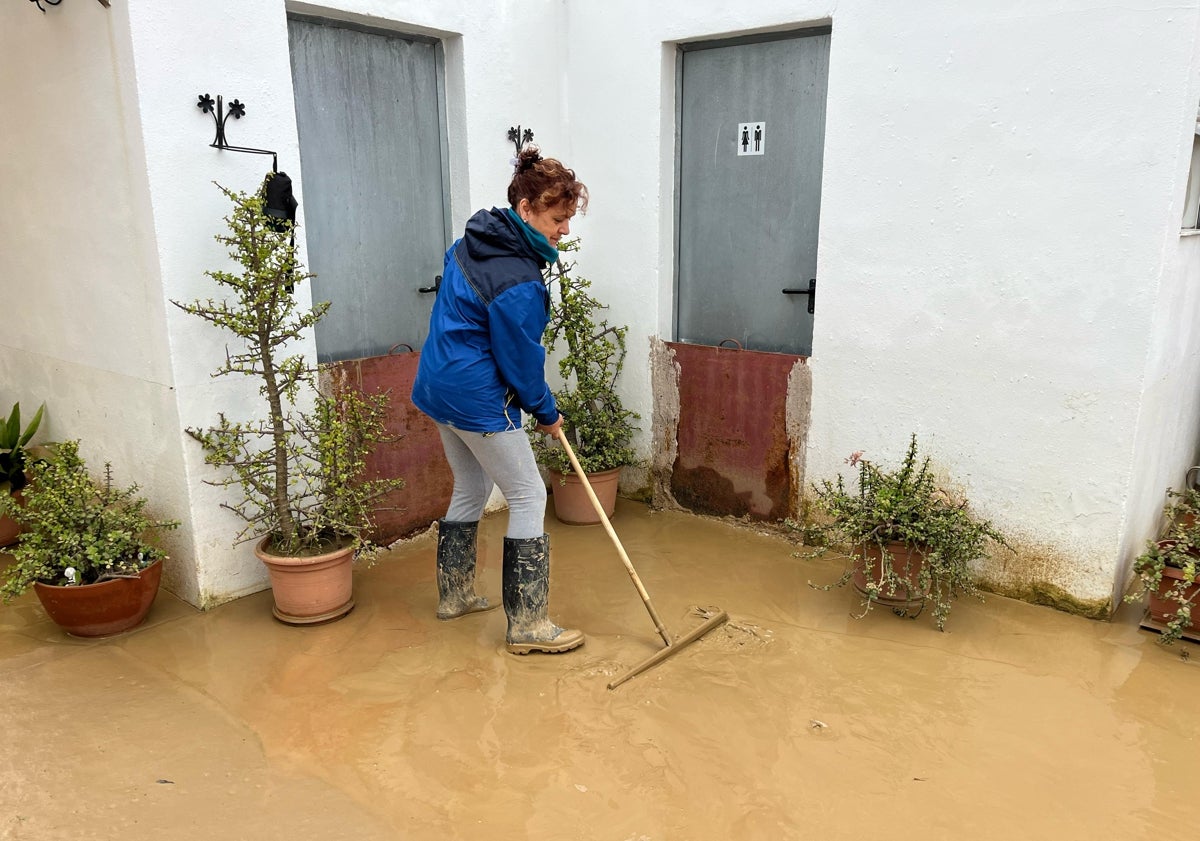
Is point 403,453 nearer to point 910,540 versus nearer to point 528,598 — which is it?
point 528,598

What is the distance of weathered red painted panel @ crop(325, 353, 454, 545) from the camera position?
4277mm

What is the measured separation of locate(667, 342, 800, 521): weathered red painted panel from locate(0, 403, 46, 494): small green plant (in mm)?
3435

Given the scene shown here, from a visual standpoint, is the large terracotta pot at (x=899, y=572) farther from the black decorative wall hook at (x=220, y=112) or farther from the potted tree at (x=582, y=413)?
the black decorative wall hook at (x=220, y=112)

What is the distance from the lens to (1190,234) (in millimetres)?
3545

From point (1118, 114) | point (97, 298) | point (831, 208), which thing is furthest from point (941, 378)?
point (97, 298)

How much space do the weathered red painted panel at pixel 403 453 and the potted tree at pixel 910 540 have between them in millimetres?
2128

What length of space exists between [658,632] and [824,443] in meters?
1.47

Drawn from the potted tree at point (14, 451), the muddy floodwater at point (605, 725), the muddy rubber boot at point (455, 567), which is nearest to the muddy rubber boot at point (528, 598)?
the muddy floodwater at point (605, 725)

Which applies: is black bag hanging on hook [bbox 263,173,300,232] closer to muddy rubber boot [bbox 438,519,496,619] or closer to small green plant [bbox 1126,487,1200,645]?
muddy rubber boot [bbox 438,519,496,619]

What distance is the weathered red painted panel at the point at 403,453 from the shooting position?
4277 millimetres

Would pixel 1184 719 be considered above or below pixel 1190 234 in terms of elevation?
below

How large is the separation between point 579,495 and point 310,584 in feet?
5.50

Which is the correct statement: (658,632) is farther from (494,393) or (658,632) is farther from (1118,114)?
(1118,114)

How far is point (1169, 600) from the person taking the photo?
3482mm
